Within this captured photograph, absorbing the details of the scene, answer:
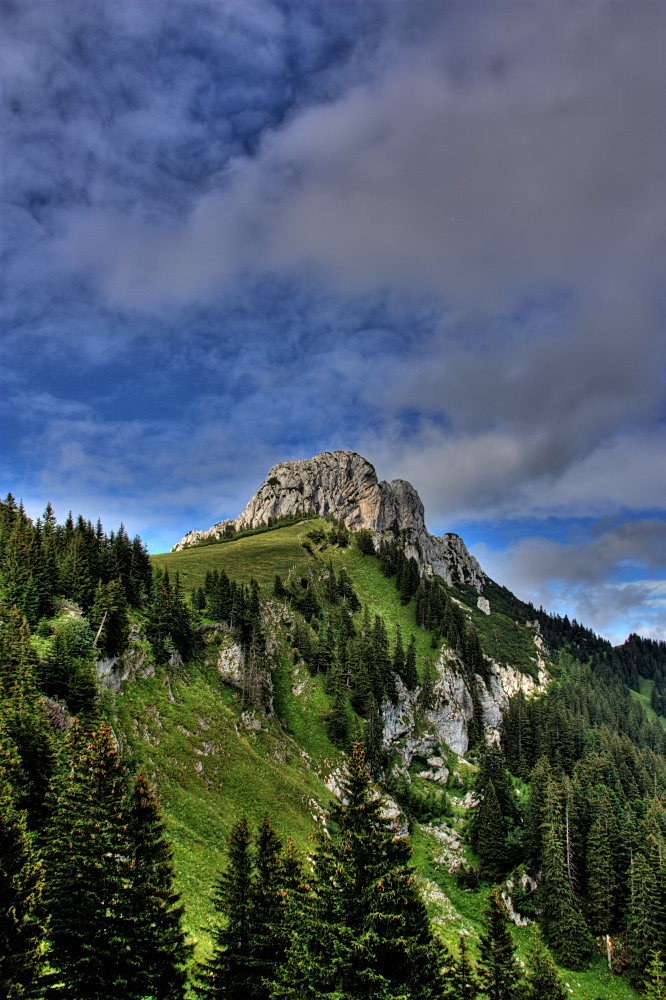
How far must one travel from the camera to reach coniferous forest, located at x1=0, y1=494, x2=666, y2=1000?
21984mm

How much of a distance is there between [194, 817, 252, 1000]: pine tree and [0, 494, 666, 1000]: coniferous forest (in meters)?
0.11

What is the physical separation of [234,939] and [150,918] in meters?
5.12

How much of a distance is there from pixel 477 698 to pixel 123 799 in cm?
10954

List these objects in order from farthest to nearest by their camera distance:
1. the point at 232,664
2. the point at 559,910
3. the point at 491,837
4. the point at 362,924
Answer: the point at 232,664 < the point at 491,837 < the point at 559,910 < the point at 362,924

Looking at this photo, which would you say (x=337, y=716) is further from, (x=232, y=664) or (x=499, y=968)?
(x=499, y=968)

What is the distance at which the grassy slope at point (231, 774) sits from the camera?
48747 millimetres

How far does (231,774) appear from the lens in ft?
202

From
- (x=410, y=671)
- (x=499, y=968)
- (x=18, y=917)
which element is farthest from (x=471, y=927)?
(x=18, y=917)

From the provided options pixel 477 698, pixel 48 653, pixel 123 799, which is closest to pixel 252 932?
pixel 123 799

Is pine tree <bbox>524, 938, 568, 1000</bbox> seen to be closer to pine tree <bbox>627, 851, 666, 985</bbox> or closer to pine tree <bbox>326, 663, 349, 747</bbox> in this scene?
pine tree <bbox>627, 851, 666, 985</bbox>

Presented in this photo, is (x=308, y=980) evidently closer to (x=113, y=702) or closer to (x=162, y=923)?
(x=162, y=923)

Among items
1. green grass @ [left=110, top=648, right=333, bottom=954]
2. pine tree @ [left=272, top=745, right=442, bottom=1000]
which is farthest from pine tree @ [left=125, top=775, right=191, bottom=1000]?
green grass @ [left=110, top=648, right=333, bottom=954]

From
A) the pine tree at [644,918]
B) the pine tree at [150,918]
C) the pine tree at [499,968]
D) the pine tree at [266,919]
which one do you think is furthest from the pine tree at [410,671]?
the pine tree at [150,918]

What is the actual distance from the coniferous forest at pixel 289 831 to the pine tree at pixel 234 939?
0.11 m
